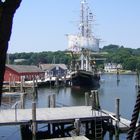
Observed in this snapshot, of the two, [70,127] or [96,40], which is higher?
[96,40]

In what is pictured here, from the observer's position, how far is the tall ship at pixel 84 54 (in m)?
94.6

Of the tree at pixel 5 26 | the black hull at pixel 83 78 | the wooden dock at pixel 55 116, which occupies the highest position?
the tree at pixel 5 26

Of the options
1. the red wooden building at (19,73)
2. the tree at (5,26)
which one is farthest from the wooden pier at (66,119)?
the red wooden building at (19,73)

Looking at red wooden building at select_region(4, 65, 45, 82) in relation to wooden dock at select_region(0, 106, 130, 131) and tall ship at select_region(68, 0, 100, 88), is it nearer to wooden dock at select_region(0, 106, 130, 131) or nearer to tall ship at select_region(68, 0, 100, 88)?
tall ship at select_region(68, 0, 100, 88)

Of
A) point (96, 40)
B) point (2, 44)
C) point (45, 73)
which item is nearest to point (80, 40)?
point (96, 40)

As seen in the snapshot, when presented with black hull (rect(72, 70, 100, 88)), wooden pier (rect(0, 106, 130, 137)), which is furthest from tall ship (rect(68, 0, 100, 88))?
wooden pier (rect(0, 106, 130, 137))

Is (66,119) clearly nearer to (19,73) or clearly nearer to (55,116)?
(55,116)

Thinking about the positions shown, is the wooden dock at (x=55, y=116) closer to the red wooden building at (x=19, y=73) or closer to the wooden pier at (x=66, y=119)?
the wooden pier at (x=66, y=119)

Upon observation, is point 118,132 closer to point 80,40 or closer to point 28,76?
point 28,76

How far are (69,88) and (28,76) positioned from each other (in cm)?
825

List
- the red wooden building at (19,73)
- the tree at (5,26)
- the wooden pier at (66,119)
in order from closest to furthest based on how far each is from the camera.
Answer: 1. the tree at (5,26)
2. the wooden pier at (66,119)
3. the red wooden building at (19,73)

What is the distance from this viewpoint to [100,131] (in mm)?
28234

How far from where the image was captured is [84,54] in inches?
4348

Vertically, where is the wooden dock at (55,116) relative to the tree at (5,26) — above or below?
below
